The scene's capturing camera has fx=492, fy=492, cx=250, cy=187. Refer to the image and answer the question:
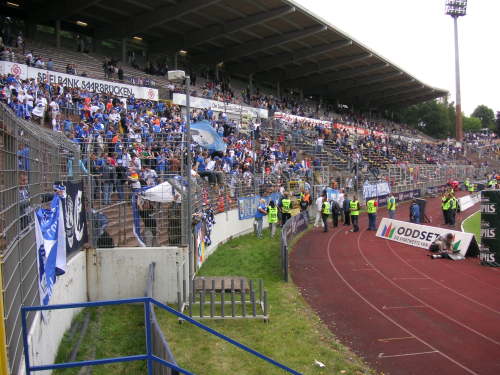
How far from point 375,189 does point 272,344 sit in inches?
1145

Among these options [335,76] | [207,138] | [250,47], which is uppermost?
[335,76]

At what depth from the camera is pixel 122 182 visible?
475 inches

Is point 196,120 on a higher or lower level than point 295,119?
lower

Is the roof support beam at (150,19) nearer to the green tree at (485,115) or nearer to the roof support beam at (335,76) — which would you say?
the roof support beam at (335,76)

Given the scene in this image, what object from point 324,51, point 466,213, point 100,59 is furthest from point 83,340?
point 324,51

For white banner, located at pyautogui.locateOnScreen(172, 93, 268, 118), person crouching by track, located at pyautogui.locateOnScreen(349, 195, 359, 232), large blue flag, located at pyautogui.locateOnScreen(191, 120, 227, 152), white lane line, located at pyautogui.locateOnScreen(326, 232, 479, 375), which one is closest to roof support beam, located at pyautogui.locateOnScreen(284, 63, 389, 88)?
white banner, located at pyautogui.locateOnScreen(172, 93, 268, 118)

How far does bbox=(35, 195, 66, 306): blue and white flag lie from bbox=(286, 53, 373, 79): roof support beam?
46.4 meters

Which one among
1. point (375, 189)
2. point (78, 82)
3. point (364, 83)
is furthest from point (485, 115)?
point (78, 82)

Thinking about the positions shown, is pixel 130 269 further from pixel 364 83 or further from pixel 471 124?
pixel 471 124

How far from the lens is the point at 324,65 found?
5178 centimetres

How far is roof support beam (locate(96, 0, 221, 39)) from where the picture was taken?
32.8 m

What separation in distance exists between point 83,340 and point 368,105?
6852cm

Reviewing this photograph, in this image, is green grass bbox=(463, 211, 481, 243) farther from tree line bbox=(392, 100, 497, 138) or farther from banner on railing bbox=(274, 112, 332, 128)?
tree line bbox=(392, 100, 497, 138)

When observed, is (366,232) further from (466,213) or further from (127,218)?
(127,218)
